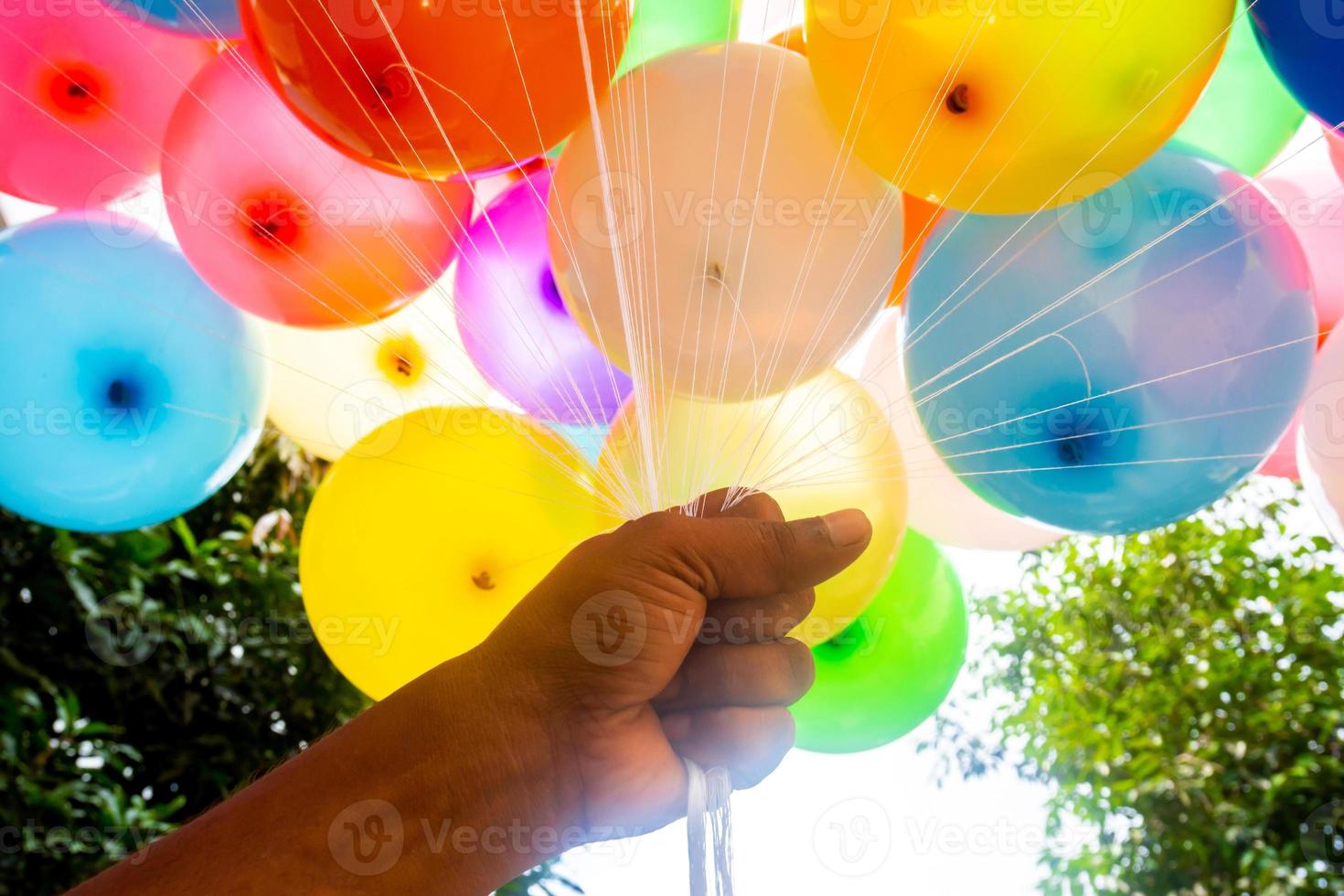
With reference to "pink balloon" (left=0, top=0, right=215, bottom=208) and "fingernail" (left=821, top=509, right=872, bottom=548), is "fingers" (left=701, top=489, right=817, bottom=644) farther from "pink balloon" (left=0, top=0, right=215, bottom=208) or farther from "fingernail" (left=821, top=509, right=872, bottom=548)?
"pink balloon" (left=0, top=0, right=215, bottom=208)

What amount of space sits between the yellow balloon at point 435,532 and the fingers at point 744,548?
1.89 ft

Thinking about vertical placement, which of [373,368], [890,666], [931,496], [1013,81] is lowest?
[890,666]

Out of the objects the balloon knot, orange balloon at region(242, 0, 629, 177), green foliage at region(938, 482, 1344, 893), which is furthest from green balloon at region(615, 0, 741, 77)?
green foliage at region(938, 482, 1344, 893)

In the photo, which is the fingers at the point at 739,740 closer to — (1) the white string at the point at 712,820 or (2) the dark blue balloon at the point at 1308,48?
(1) the white string at the point at 712,820

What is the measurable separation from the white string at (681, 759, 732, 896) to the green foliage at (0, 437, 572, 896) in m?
1.72

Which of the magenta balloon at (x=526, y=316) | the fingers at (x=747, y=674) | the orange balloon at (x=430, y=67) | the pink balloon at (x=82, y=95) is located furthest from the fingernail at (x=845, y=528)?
the pink balloon at (x=82, y=95)

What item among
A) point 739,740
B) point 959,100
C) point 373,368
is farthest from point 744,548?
point 373,368

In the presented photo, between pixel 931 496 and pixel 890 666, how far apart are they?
327 mm

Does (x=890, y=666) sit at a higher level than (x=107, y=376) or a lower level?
lower

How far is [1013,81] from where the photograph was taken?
1153 millimetres

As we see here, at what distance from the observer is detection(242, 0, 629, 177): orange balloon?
3.63 ft

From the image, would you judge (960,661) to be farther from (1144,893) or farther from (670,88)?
(1144,893)

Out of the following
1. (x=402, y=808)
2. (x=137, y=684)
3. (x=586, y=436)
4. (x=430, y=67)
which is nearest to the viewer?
(x=402, y=808)

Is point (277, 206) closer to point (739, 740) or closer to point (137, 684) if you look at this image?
point (739, 740)
